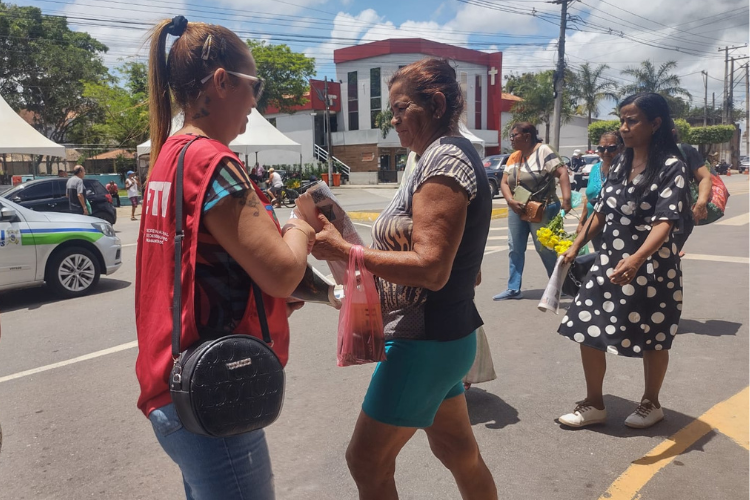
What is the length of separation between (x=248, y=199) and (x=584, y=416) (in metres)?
2.92

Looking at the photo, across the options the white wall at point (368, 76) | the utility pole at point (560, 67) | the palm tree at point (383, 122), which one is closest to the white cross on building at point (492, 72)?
the white wall at point (368, 76)

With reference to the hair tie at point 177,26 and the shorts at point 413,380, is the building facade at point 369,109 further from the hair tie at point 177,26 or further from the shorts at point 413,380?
the hair tie at point 177,26

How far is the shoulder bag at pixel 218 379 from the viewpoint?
1496 millimetres

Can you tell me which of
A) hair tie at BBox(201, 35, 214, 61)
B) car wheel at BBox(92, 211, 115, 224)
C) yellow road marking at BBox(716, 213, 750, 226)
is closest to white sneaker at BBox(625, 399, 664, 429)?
hair tie at BBox(201, 35, 214, 61)

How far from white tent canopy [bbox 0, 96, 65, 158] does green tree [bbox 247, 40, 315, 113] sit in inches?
900

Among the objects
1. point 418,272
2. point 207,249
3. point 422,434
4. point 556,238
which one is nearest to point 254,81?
point 207,249

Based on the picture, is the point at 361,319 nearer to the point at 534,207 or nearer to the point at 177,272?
the point at 177,272

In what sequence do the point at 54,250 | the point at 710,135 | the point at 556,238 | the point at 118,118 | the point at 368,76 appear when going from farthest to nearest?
1. the point at 710,135
2. the point at 368,76
3. the point at 118,118
4. the point at 54,250
5. the point at 556,238

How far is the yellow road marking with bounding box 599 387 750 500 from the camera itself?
3119 millimetres

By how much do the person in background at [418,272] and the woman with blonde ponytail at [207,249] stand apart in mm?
467

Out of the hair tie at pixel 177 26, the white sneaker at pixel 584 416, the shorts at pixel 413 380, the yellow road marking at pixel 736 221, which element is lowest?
the white sneaker at pixel 584 416

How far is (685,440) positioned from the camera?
361 cm

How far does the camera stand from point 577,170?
32.5 m

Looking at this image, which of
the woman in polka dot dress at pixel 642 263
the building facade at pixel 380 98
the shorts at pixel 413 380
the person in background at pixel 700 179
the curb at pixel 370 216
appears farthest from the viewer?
the building facade at pixel 380 98
